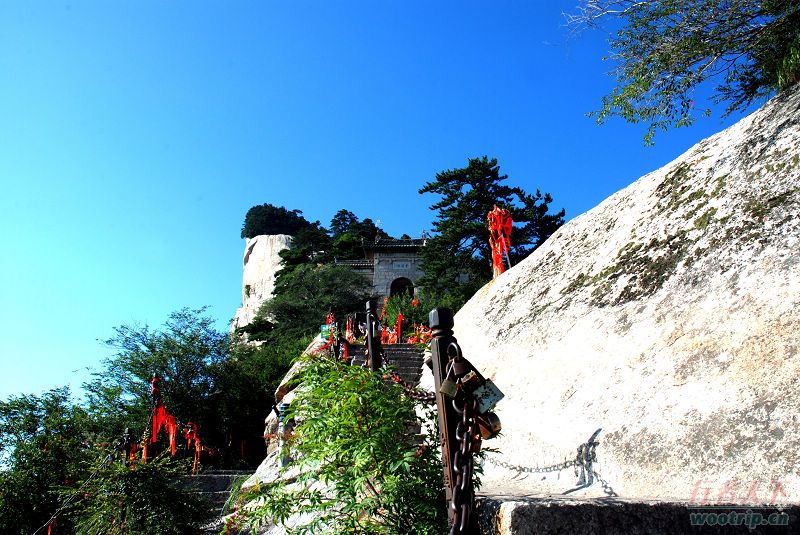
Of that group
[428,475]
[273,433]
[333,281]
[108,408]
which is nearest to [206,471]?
[273,433]

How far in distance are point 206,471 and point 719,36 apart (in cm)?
1541

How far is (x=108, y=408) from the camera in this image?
20.8 meters

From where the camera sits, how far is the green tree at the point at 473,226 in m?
26.0

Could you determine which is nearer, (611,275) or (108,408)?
(611,275)

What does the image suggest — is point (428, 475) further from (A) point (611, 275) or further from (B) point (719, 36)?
(B) point (719, 36)

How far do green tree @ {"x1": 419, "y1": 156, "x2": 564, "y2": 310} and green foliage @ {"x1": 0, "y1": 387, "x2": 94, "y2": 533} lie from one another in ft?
52.9

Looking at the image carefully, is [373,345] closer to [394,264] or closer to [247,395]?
[247,395]

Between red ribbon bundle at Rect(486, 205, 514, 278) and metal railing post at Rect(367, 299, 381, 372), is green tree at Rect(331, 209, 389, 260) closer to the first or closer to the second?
red ribbon bundle at Rect(486, 205, 514, 278)

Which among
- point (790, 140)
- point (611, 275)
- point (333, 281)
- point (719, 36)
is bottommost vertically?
point (611, 275)

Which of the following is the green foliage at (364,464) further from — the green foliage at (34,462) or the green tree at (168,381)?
the green tree at (168,381)

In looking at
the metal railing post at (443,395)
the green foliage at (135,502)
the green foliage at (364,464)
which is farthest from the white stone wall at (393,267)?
the metal railing post at (443,395)

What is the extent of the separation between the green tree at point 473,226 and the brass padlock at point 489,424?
74.1 feet

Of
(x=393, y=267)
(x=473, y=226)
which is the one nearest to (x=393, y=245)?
(x=393, y=267)

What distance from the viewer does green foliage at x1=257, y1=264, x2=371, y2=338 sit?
3297cm
